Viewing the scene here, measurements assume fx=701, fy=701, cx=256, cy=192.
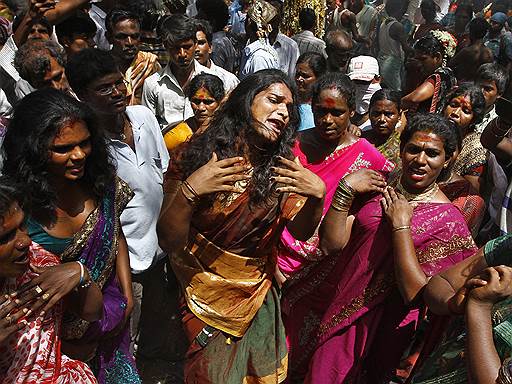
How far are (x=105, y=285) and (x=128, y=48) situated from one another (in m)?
2.90

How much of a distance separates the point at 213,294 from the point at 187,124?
6.76ft

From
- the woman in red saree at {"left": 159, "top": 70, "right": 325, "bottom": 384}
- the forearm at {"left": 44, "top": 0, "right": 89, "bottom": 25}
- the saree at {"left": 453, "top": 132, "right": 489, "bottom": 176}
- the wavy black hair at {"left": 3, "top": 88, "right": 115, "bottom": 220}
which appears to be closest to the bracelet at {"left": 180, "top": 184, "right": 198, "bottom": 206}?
the woman in red saree at {"left": 159, "top": 70, "right": 325, "bottom": 384}

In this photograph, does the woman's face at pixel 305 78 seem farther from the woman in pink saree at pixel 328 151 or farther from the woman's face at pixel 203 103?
the woman in pink saree at pixel 328 151

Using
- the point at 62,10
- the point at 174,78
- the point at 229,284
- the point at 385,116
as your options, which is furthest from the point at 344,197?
the point at 62,10

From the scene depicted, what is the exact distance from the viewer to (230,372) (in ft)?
9.62

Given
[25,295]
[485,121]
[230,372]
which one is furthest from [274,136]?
[485,121]

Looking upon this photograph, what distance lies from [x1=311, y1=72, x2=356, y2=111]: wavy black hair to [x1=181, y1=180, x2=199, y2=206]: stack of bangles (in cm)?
152

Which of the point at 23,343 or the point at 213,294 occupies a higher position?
the point at 23,343

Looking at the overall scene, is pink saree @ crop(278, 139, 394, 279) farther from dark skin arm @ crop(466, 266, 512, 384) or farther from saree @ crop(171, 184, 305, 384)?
dark skin arm @ crop(466, 266, 512, 384)

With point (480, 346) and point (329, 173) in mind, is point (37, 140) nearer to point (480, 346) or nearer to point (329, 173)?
point (480, 346)

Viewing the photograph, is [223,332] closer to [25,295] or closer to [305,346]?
[305,346]

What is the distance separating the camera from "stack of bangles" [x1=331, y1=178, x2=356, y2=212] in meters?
3.06

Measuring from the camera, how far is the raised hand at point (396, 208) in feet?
9.62

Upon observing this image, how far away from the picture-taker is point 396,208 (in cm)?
297
